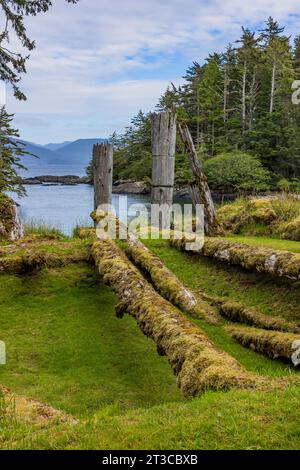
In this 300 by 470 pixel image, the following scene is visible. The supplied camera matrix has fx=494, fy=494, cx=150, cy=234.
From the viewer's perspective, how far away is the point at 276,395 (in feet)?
14.7

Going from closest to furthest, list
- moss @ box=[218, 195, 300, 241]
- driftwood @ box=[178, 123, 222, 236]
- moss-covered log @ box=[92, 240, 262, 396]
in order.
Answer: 1. moss-covered log @ box=[92, 240, 262, 396]
2. driftwood @ box=[178, 123, 222, 236]
3. moss @ box=[218, 195, 300, 241]

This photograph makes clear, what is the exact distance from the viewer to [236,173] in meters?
54.9

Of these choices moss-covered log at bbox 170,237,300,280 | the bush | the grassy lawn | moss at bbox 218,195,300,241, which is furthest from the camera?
the bush

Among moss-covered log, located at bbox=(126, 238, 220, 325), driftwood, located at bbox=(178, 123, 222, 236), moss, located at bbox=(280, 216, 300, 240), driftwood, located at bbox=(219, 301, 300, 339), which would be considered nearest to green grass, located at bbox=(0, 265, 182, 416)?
moss-covered log, located at bbox=(126, 238, 220, 325)

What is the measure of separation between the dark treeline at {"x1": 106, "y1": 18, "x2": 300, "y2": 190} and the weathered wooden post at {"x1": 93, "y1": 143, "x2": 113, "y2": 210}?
40058 mm

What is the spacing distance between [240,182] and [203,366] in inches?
2014

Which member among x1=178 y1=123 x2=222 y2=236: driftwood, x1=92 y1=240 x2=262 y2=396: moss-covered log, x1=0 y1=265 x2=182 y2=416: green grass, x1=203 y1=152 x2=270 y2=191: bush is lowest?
x1=0 y1=265 x2=182 y2=416: green grass

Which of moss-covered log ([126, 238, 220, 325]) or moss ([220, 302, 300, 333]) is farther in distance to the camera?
moss-covered log ([126, 238, 220, 325])

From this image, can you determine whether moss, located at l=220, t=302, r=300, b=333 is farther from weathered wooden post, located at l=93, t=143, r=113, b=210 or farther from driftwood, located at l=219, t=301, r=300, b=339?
weathered wooden post, located at l=93, t=143, r=113, b=210

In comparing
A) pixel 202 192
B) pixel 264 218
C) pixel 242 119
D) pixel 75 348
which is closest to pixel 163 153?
pixel 202 192

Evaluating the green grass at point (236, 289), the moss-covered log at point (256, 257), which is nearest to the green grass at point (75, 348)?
the green grass at point (236, 289)

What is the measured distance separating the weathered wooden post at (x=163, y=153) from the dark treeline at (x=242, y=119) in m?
40.5

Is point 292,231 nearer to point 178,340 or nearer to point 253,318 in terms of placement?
point 253,318

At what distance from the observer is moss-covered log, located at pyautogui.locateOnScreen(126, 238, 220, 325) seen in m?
8.67
